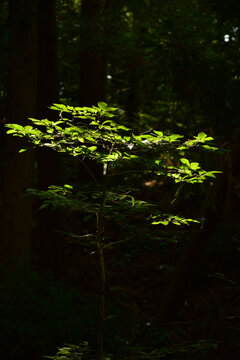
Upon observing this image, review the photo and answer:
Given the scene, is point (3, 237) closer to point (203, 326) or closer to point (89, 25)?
point (203, 326)

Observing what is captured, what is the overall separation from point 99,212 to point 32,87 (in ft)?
13.2

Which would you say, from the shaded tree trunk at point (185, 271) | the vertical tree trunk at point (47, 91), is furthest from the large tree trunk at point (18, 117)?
the shaded tree trunk at point (185, 271)

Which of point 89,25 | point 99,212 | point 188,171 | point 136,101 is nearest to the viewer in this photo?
point 188,171

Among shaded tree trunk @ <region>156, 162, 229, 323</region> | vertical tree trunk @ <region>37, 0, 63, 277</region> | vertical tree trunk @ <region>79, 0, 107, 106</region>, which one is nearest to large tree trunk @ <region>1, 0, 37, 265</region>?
vertical tree trunk @ <region>37, 0, 63, 277</region>

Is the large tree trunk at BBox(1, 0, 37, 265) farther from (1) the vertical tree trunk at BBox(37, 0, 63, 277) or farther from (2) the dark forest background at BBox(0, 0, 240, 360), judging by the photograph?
(1) the vertical tree trunk at BBox(37, 0, 63, 277)

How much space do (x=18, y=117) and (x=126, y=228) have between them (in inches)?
93.4

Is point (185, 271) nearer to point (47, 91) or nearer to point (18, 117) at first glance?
point (18, 117)

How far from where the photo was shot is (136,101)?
670 inches

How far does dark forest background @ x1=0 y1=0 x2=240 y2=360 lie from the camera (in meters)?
5.05

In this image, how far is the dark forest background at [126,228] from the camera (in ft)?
16.6

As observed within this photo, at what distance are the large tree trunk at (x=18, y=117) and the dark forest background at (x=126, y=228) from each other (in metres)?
0.01

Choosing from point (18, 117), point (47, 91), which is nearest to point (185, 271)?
point (18, 117)

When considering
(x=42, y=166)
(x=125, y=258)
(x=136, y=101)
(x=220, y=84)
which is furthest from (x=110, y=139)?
(x=136, y=101)

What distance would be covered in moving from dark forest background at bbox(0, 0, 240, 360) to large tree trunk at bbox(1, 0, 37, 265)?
0.01 meters
